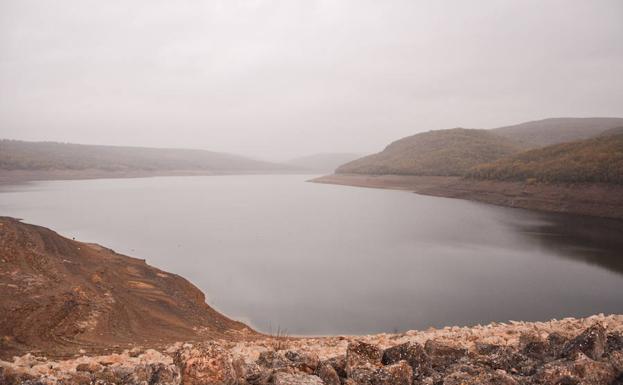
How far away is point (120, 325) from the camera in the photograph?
9477 millimetres

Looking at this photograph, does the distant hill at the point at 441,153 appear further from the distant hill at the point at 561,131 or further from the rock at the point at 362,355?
the rock at the point at 362,355

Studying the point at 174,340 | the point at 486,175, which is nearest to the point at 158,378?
the point at 174,340

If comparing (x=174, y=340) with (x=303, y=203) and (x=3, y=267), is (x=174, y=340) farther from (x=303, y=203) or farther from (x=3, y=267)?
(x=303, y=203)

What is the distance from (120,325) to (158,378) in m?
7.25

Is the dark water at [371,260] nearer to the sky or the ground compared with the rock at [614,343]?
nearer to the ground

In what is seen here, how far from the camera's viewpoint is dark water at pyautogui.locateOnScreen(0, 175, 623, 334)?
43.1 feet

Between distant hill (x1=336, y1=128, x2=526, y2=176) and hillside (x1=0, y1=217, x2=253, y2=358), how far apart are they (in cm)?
6571

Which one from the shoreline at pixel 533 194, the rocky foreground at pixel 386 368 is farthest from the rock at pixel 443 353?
the shoreline at pixel 533 194

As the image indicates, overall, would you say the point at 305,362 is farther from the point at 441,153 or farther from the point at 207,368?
the point at 441,153

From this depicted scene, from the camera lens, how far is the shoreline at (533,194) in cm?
3528

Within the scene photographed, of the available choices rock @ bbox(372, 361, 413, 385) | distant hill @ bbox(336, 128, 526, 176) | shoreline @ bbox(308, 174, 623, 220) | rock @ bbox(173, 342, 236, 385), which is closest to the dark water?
shoreline @ bbox(308, 174, 623, 220)

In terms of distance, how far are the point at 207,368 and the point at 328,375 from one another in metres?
1.20

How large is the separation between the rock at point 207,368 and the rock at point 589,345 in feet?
12.9

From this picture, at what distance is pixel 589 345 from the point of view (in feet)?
14.2
